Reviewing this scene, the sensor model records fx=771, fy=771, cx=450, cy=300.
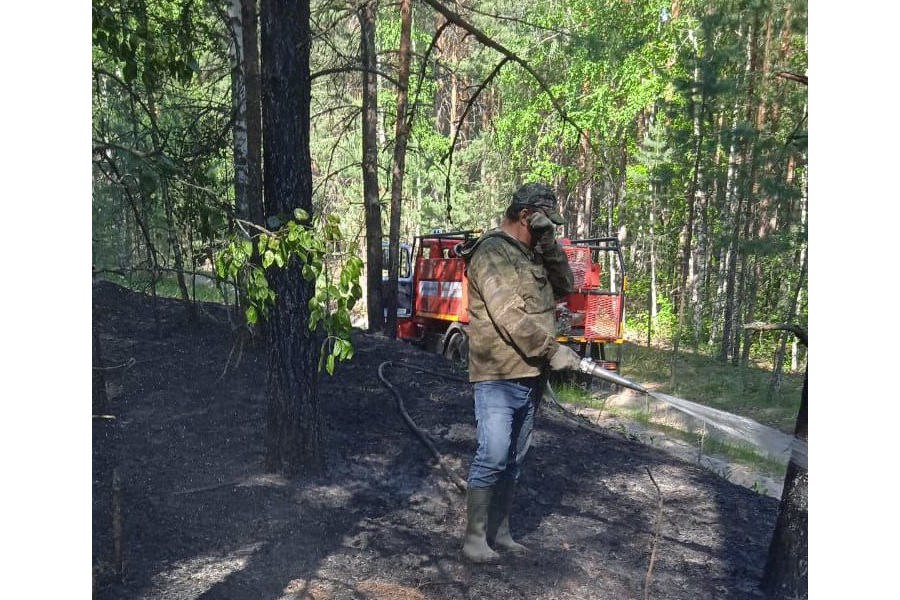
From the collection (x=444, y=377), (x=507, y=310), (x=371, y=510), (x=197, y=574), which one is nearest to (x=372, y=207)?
(x=444, y=377)

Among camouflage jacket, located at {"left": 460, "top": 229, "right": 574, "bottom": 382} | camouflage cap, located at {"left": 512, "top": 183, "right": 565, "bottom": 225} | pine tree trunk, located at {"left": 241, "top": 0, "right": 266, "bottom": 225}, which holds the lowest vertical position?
camouflage jacket, located at {"left": 460, "top": 229, "right": 574, "bottom": 382}

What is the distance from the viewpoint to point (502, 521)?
4320mm

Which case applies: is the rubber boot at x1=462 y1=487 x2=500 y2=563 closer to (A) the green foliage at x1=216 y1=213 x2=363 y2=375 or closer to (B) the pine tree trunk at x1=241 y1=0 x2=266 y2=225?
(A) the green foliage at x1=216 y1=213 x2=363 y2=375

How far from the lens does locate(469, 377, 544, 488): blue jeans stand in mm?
3963

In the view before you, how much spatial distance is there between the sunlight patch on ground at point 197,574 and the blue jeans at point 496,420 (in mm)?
1294

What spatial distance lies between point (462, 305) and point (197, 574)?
8850 mm

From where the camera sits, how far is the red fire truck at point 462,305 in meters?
11.9

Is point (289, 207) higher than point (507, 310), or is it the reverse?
point (289, 207)

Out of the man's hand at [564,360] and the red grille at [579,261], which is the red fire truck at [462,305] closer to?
the red grille at [579,261]

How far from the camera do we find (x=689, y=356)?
19.6m

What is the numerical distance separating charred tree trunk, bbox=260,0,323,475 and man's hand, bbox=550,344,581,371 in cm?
189

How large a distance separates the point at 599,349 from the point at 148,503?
29.3 ft

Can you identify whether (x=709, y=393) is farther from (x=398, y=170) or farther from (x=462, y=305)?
(x=398, y=170)

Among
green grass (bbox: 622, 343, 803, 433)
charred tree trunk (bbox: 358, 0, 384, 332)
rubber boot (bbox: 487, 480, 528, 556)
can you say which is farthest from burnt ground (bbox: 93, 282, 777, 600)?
green grass (bbox: 622, 343, 803, 433)
